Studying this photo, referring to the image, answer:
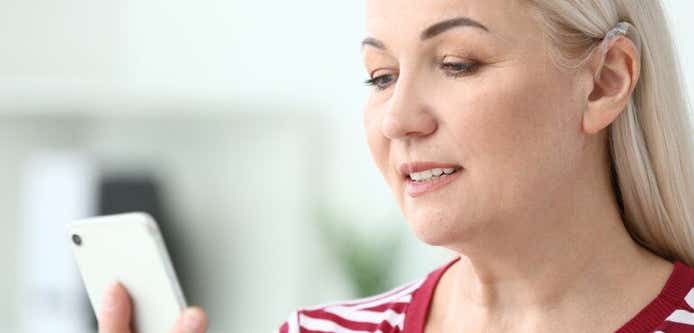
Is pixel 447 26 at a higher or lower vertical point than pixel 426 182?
higher

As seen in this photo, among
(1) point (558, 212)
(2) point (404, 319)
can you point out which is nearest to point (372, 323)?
(2) point (404, 319)

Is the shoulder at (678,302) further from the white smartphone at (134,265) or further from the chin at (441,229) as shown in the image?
the white smartphone at (134,265)

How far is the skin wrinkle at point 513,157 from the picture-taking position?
102cm

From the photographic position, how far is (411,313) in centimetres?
122

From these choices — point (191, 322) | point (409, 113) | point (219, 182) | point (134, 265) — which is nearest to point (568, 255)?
point (409, 113)

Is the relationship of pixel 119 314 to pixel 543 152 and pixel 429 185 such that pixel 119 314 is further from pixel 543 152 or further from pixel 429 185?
pixel 543 152

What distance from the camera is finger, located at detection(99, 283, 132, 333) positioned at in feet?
3.96

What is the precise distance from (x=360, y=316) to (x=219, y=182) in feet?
6.46

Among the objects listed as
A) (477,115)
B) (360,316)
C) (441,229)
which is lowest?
(360,316)

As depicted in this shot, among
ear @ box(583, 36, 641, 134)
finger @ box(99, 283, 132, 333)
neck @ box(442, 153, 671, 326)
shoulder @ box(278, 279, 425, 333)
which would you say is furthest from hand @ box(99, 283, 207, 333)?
ear @ box(583, 36, 641, 134)

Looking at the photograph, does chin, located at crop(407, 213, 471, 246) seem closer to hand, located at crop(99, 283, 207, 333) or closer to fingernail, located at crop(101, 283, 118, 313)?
hand, located at crop(99, 283, 207, 333)

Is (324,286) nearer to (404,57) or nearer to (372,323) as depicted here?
(372,323)

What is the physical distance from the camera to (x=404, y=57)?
1051mm

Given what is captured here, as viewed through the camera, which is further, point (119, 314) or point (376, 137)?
point (119, 314)
